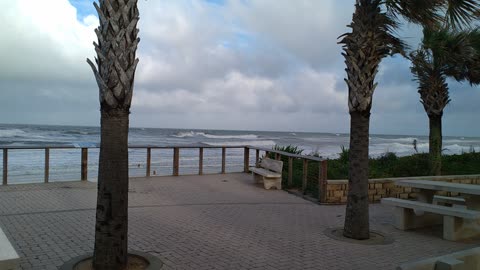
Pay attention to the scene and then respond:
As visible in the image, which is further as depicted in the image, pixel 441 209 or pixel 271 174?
pixel 271 174

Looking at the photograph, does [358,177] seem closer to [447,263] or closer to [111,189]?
[447,263]

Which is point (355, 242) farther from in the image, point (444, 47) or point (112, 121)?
point (444, 47)

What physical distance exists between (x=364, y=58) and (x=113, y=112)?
3.73m

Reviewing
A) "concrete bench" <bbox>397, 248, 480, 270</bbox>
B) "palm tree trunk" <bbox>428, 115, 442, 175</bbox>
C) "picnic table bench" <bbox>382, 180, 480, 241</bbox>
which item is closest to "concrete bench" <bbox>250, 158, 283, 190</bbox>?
"picnic table bench" <bbox>382, 180, 480, 241</bbox>

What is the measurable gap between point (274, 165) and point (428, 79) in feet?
16.4

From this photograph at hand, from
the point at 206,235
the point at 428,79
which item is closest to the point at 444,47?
the point at 428,79

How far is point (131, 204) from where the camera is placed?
8.41 metres

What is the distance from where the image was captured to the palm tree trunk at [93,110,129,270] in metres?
4.36

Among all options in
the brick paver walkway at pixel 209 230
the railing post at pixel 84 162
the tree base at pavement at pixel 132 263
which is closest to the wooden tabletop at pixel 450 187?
the brick paver walkway at pixel 209 230

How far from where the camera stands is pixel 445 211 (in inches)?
252

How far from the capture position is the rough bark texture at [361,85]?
6168 mm

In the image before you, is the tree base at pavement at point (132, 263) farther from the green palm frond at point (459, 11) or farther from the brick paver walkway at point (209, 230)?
the green palm frond at point (459, 11)

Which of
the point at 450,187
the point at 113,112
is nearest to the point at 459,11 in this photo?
the point at 450,187

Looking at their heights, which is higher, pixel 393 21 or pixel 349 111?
pixel 393 21
